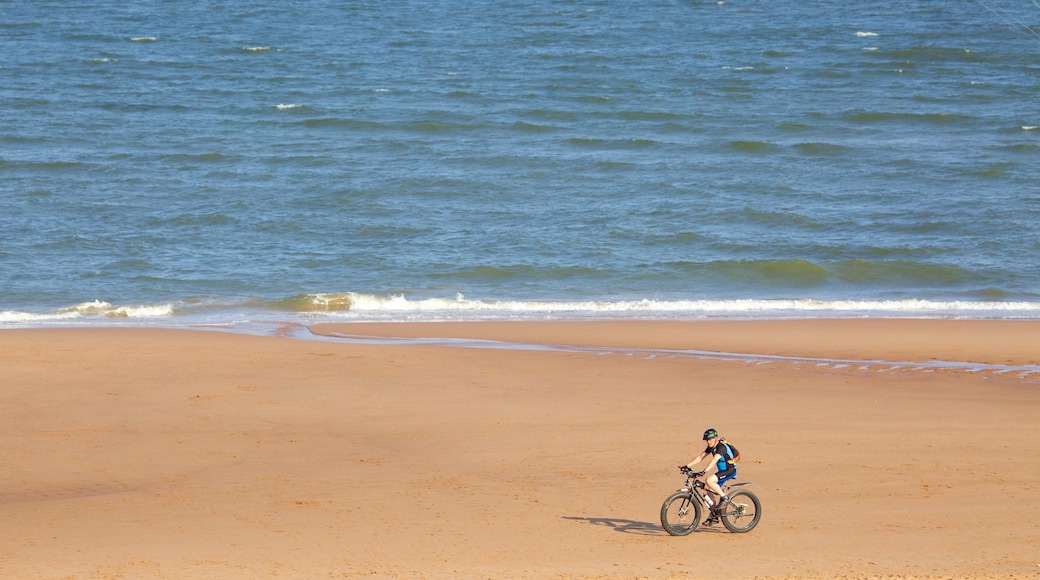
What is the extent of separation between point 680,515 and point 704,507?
12.8 inches

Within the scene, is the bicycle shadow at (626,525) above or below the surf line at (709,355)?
below

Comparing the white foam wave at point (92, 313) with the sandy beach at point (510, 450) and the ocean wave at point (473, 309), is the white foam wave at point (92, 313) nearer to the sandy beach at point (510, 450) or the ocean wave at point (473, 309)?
the ocean wave at point (473, 309)

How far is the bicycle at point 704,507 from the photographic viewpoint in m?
10.8

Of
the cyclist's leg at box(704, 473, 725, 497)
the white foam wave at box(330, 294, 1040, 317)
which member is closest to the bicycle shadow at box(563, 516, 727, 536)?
the cyclist's leg at box(704, 473, 725, 497)

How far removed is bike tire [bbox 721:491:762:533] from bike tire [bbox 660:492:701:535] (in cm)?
28

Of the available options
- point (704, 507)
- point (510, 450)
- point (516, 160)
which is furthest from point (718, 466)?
point (516, 160)

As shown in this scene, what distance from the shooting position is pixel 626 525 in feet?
36.8

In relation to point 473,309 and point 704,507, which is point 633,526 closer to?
point 704,507

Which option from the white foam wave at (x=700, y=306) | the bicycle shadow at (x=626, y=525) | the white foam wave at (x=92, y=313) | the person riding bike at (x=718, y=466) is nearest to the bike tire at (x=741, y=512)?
the person riding bike at (x=718, y=466)

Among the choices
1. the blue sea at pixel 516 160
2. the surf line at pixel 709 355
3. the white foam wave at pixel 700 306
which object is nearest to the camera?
the surf line at pixel 709 355

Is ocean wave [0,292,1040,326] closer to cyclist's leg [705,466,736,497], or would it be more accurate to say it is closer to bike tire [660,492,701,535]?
bike tire [660,492,701,535]

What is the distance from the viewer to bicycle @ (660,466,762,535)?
35.5 ft

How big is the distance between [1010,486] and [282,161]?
996 inches

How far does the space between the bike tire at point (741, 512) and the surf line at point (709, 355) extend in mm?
6944
